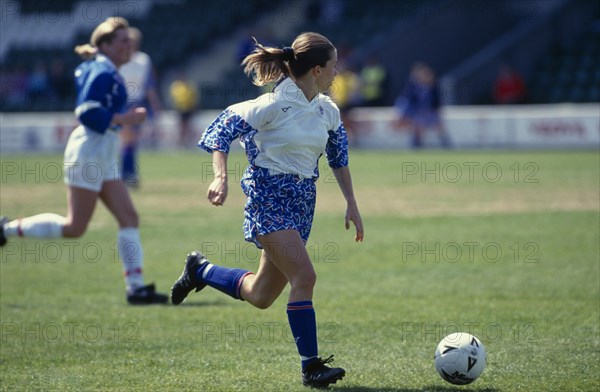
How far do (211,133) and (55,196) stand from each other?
11648mm

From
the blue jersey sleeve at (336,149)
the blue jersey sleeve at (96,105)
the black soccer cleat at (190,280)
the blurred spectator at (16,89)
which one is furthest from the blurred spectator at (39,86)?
the blue jersey sleeve at (336,149)

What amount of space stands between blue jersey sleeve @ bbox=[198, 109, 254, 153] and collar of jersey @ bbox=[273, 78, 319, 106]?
0.27 metres

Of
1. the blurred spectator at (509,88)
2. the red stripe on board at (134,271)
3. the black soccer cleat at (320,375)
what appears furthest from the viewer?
the blurred spectator at (509,88)

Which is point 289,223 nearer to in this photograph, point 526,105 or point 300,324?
point 300,324

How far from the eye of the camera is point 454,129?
26.1 m

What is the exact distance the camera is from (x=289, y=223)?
5.41m

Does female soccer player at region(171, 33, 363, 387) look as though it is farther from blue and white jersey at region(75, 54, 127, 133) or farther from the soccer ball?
blue and white jersey at region(75, 54, 127, 133)

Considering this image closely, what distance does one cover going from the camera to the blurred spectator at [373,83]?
1139 inches

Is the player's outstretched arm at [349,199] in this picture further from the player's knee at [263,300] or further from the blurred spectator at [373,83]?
the blurred spectator at [373,83]

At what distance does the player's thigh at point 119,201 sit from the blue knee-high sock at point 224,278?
215 centimetres

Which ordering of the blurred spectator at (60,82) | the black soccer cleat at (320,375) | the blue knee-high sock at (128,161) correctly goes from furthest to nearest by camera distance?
the blurred spectator at (60,82) → the blue knee-high sock at (128,161) → the black soccer cleat at (320,375)

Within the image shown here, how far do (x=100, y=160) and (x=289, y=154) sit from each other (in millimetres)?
2863

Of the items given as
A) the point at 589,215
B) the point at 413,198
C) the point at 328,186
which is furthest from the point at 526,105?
the point at 589,215

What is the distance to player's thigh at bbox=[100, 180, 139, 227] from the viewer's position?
26.4 ft
